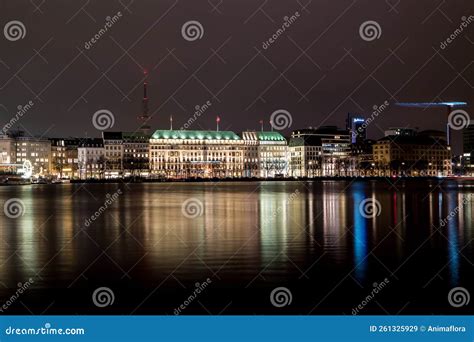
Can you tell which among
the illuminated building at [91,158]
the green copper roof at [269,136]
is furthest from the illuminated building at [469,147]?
the illuminated building at [91,158]

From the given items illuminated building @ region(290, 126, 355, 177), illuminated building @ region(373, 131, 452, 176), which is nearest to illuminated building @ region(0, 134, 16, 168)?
illuminated building @ region(290, 126, 355, 177)

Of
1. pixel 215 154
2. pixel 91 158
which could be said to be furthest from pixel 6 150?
pixel 215 154

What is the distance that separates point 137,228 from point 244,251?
6.84 meters

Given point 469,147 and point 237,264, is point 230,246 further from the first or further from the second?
point 469,147

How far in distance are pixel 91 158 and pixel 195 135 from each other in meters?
23.5

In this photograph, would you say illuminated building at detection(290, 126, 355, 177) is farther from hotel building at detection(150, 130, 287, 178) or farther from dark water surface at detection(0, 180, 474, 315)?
dark water surface at detection(0, 180, 474, 315)

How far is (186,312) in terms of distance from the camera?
899 centimetres

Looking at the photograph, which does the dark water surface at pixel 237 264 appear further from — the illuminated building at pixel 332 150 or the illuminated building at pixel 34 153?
the illuminated building at pixel 332 150

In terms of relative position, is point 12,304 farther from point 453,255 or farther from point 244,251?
point 453,255

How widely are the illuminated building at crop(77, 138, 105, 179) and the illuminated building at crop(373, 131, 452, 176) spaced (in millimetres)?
61456

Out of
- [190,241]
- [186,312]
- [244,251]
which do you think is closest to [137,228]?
[190,241]

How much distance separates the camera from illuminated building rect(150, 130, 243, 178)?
13688 cm

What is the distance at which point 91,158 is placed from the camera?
13412cm

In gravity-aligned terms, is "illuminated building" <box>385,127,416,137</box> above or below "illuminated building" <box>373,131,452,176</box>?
above
